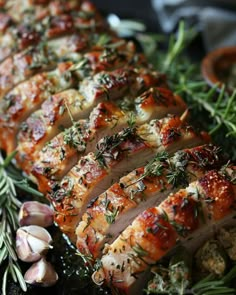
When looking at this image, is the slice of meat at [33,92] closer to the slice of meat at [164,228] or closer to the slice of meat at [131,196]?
the slice of meat at [131,196]

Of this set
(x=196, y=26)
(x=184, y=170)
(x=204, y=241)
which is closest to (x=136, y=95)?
(x=184, y=170)

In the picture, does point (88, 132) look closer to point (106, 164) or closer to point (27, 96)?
point (106, 164)

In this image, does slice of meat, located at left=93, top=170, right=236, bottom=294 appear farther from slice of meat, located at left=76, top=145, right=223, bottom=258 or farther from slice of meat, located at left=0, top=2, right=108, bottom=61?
slice of meat, located at left=0, top=2, right=108, bottom=61

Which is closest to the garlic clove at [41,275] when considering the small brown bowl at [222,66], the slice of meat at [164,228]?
the slice of meat at [164,228]

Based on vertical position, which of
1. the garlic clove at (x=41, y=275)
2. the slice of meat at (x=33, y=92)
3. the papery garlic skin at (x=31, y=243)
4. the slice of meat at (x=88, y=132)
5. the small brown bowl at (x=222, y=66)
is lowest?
the small brown bowl at (x=222, y=66)

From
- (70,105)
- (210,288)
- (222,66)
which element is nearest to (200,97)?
(222,66)

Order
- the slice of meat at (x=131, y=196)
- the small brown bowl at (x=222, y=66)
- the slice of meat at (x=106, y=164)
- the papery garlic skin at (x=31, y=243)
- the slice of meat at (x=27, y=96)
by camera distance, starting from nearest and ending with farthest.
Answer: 1. the slice of meat at (x=131, y=196)
2. the slice of meat at (x=106, y=164)
3. the papery garlic skin at (x=31, y=243)
4. the slice of meat at (x=27, y=96)
5. the small brown bowl at (x=222, y=66)

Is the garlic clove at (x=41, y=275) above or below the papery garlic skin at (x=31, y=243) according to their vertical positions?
below
